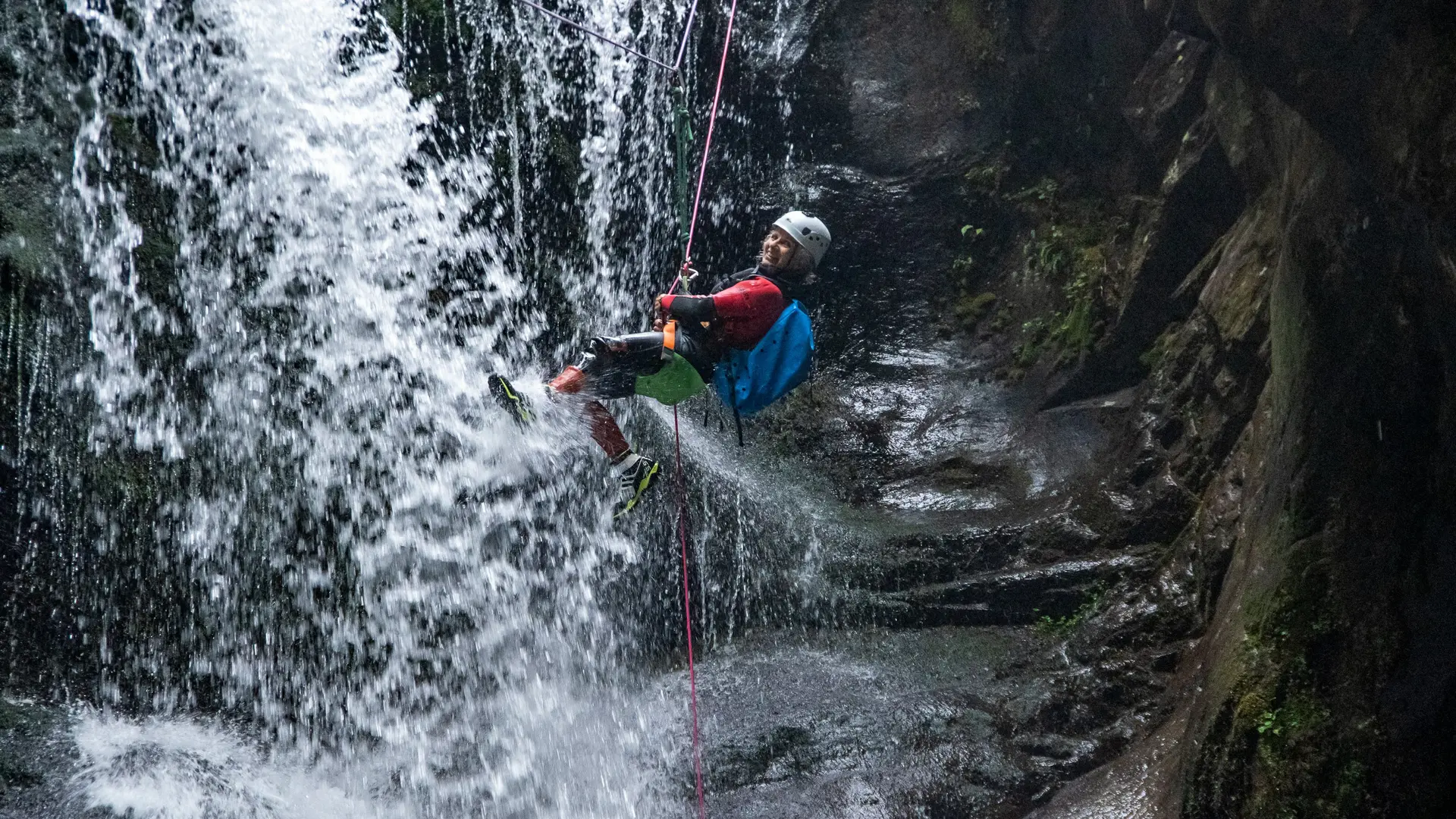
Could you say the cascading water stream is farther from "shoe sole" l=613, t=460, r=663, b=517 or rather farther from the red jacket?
the red jacket

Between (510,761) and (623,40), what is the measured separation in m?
6.81

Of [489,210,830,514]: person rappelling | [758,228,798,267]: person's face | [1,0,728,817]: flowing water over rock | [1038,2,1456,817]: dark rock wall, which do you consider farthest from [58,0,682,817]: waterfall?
[1038,2,1456,817]: dark rock wall

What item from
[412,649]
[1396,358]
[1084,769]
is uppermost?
[1396,358]

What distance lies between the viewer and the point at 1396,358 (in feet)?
12.4

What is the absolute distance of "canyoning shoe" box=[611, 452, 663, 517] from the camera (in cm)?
564

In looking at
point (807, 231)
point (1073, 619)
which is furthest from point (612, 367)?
point (1073, 619)

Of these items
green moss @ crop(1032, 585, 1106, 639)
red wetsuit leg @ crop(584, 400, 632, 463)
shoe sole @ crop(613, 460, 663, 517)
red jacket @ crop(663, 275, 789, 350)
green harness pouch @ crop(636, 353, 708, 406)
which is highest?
red jacket @ crop(663, 275, 789, 350)

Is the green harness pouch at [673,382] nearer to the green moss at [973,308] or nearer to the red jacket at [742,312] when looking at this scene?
the red jacket at [742,312]

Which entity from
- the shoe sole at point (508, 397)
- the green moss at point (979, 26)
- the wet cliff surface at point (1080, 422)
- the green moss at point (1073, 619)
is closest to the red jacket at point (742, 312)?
the shoe sole at point (508, 397)

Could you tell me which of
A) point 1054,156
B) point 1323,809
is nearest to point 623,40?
point 1054,156

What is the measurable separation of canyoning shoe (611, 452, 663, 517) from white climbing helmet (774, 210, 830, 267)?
4.59 ft

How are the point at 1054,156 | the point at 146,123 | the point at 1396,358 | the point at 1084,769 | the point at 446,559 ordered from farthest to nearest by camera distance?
1. the point at 1054,156
2. the point at 446,559
3. the point at 146,123
4. the point at 1084,769
5. the point at 1396,358

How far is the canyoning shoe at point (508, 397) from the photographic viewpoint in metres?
5.54

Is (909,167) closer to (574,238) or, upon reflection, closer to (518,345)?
(574,238)
